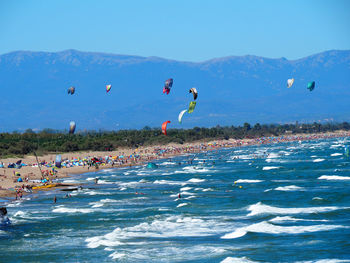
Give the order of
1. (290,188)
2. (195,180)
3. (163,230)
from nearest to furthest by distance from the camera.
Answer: (163,230), (290,188), (195,180)

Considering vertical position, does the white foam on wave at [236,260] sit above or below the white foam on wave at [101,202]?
below

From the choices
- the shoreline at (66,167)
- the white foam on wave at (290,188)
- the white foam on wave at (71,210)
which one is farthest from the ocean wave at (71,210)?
the white foam on wave at (290,188)

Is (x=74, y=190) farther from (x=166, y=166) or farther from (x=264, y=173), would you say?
(x=166, y=166)

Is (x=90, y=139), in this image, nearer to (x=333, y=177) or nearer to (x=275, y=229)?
(x=333, y=177)

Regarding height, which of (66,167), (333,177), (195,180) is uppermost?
(66,167)

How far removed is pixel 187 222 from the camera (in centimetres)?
3262

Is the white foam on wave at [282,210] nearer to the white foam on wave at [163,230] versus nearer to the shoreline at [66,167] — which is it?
the white foam on wave at [163,230]

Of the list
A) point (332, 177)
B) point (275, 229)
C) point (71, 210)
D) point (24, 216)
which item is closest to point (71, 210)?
point (71, 210)

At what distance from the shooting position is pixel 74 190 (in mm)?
47750

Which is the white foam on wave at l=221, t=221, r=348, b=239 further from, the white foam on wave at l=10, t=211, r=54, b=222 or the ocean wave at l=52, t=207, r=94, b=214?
the white foam on wave at l=10, t=211, r=54, b=222

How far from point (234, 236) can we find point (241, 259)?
4.29 m

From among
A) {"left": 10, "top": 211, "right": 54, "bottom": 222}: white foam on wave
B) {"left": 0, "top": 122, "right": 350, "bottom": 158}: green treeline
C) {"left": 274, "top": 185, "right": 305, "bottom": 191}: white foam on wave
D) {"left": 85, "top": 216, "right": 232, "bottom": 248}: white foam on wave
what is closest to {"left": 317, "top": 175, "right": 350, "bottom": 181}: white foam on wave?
{"left": 274, "top": 185, "right": 305, "bottom": 191}: white foam on wave

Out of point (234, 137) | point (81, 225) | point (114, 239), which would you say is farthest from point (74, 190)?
point (234, 137)

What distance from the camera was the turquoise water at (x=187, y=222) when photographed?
85.4ft
